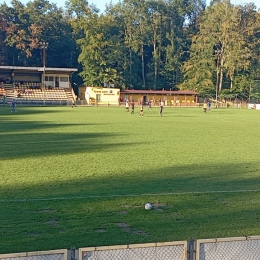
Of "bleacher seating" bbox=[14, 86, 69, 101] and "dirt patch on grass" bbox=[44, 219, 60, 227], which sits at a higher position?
"dirt patch on grass" bbox=[44, 219, 60, 227]

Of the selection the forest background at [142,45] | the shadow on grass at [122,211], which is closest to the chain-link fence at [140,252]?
the shadow on grass at [122,211]

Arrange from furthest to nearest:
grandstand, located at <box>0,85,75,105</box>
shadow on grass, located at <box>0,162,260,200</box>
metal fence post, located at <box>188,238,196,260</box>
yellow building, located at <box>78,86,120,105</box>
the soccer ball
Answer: yellow building, located at <box>78,86,120,105</box> → grandstand, located at <box>0,85,75,105</box> → shadow on grass, located at <box>0,162,260,200</box> → the soccer ball → metal fence post, located at <box>188,238,196,260</box>

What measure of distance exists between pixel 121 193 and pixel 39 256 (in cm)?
679

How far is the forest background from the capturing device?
89688mm

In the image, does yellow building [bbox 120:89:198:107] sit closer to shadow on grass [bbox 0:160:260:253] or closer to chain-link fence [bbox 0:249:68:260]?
shadow on grass [bbox 0:160:260:253]

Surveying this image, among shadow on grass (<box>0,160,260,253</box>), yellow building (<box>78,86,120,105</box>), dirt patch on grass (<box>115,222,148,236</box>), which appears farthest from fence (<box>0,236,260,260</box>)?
yellow building (<box>78,86,120,105</box>)

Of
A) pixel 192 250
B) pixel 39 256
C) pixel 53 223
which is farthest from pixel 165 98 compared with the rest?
pixel 39 256

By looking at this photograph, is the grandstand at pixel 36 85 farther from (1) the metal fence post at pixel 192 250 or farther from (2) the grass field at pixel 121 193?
(1) the metal fence post at pixel 192 250

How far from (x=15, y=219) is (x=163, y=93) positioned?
78.7m

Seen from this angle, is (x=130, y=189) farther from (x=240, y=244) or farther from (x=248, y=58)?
(x=248, y=58)

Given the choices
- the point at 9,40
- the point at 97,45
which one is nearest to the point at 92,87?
the point at 97,45

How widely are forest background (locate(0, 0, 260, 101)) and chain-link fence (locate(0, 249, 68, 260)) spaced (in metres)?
81.9

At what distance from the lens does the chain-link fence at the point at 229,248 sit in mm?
5152

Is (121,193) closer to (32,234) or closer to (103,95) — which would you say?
(32,234)
